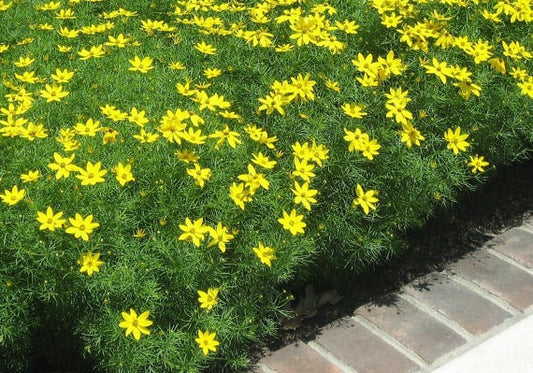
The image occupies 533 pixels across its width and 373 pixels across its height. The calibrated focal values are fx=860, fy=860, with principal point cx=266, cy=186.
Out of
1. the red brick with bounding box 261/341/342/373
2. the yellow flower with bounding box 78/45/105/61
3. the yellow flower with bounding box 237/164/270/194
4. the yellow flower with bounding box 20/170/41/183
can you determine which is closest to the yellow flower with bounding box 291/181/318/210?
the yellow flower with bounding box 237/164/270/194

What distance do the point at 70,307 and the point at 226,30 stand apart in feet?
5.80

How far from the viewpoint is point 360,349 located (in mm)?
3328

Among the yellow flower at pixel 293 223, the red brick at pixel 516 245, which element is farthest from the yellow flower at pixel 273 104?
the red brick at pixel 516 245

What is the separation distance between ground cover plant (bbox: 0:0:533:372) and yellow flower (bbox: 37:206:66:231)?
0.01m

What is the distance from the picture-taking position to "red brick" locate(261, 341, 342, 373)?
3215 mm

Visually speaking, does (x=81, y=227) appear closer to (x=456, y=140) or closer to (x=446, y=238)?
(x=456, y=140)

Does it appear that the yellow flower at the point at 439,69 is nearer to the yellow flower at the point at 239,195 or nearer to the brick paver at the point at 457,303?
the brick paver at the point at 457,303

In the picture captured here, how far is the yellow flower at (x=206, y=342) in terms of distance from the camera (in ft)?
9.33

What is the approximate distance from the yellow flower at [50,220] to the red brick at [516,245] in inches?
82.9

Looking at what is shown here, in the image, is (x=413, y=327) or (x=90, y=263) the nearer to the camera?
(x=90, y=263)

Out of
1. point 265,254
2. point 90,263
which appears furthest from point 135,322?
point 265,254

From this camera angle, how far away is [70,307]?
9.61ft

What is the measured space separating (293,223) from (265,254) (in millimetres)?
173

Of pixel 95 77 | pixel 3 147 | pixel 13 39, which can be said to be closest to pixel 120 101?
pixel 95 77
